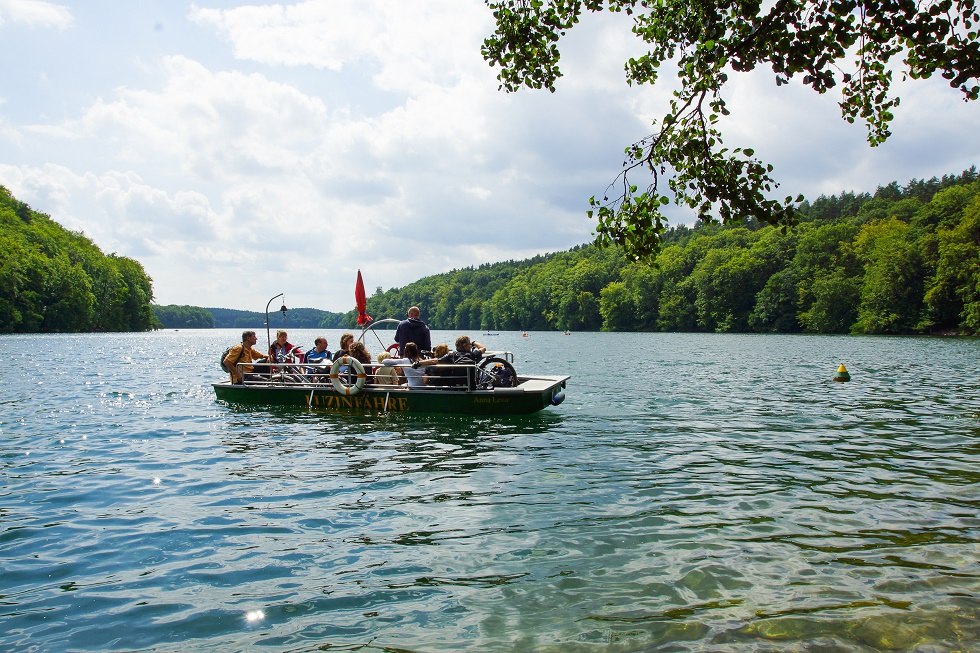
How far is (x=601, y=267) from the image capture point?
169500 millimetres

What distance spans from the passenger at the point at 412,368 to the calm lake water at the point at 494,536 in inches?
58.0

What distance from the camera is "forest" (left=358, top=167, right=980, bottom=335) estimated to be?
80750mm

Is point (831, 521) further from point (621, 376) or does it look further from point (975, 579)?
point (621, 376)

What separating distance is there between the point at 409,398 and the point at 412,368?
78 centimetres

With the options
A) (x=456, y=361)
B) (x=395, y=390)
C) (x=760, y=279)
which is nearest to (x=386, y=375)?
(x=395, y=390)

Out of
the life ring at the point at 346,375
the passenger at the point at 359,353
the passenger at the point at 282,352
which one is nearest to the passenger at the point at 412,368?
the life ring at the point at 346,375

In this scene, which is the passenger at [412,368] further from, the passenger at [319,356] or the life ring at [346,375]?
the passenger at [319,356]

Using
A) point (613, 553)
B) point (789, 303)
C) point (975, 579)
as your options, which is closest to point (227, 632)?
point (613, 553)

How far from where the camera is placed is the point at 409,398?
18234 millimetres

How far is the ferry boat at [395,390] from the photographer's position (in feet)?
57.7

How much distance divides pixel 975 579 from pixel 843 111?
4.76m

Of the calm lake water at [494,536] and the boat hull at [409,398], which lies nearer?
the calm lake water at [494,536]

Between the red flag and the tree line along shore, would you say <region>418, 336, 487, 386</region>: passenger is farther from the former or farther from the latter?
the tree line along shore

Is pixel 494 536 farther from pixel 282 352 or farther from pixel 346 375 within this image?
pixel 282 352
